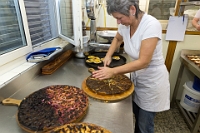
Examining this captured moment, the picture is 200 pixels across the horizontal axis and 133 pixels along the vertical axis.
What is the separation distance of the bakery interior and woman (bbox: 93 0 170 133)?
0.81ft

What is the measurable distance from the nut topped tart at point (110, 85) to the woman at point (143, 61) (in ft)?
0.26

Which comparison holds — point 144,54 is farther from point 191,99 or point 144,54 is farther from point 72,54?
point 191,99

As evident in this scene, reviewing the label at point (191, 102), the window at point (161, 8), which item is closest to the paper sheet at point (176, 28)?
the window at point (161, 8)

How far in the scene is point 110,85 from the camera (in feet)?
3.40

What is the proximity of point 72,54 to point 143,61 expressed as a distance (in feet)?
3.28

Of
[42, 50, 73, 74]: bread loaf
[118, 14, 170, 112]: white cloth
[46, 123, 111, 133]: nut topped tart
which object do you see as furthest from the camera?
[42, 50, 73, 74]: bread loaf

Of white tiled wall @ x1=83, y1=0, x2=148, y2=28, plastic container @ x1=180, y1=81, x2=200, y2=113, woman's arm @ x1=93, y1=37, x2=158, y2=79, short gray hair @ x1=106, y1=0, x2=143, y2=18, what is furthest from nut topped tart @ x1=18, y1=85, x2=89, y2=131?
plastic container @ x1=180, y1=81, x2=200, y2=113

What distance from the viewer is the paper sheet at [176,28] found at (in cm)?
181

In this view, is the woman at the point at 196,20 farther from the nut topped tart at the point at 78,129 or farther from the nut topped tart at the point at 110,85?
the nut topped tart at the point at 78,129

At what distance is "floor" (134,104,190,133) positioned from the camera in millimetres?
1819

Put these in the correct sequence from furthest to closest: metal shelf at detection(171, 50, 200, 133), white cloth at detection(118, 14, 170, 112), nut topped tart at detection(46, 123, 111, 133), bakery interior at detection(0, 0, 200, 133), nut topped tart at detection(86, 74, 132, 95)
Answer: metal shelf at detection(171, 50, 200, 133)
white cloth at detection(118, 14, 170, 112)
nut topped tart at detection(86, 74, 132, 95)
bakery interior at detection(0, 0, 200, 133)
nut topped tart at detection(46, 123, 111, 133)

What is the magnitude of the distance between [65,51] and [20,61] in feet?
1.79

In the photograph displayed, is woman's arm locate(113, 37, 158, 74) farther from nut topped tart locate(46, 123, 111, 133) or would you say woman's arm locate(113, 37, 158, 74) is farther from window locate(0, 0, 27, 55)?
window locate(0, 0, 27, 55)

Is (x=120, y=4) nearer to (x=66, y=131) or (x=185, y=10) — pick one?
(x=66, y=131)
